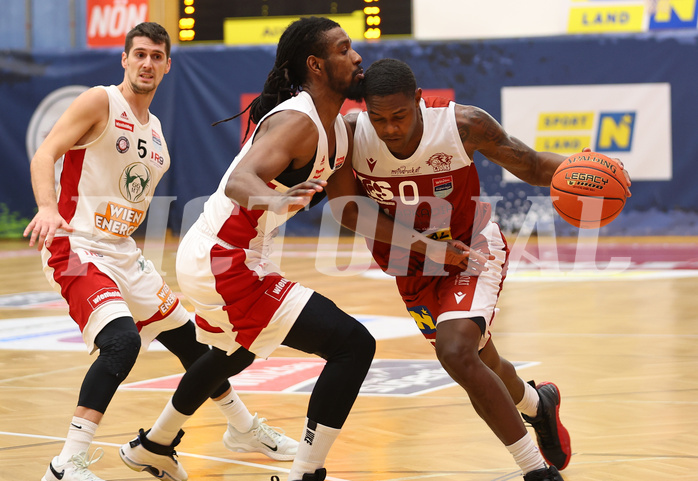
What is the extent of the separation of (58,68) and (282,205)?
1257 cm

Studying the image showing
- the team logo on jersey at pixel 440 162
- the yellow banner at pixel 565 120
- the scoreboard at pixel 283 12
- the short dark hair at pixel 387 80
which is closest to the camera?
the short dark hair at pixel 387 80

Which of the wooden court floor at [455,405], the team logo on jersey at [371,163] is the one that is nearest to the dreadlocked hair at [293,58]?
the team logo on jersey at [371,163]

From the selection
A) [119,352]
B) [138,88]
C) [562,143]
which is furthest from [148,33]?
[562,143]

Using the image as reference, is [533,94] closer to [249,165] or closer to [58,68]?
[58,68]

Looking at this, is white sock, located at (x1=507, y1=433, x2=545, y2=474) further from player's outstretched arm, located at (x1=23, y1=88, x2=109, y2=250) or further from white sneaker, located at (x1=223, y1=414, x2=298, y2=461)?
player's outstretched arm, located at (x1=23, y1=88, x2=109, y2=250)

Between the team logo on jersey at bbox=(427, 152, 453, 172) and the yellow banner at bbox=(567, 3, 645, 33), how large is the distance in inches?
433

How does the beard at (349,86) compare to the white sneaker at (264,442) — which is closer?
the beard at (349,86)

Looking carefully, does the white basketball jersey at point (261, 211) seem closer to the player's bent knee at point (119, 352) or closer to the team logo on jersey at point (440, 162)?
the team logo on jersey at point (440, 162)

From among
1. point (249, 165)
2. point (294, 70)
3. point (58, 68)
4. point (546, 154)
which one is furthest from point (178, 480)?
point (58, 68)

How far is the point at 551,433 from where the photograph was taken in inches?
148

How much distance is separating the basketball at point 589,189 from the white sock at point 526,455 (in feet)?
3.14

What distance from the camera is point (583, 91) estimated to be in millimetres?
12773

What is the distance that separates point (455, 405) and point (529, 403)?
91 centimetres

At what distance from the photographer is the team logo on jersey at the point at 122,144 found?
4.03 m
